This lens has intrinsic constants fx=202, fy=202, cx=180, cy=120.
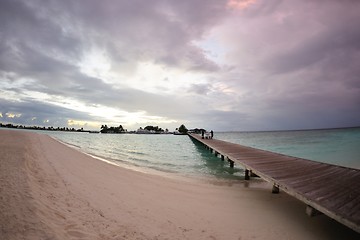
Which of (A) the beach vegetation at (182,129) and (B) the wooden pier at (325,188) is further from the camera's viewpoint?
(A) the beach vegetation at (182,129)

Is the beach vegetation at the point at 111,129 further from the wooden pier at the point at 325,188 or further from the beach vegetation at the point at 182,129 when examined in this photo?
the wooden pier at the point at 325,188

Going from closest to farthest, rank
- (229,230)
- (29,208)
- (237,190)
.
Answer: (29,208)
(229,230)
(237,190)

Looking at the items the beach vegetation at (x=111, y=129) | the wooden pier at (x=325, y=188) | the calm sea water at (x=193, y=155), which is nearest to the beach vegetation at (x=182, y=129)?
the beach vegetation at (x=111, y=129)

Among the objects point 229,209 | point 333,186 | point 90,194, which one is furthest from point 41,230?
point 333,186

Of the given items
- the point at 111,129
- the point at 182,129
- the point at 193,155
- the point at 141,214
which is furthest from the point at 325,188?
the point at 111,129

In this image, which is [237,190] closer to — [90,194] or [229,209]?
[229,209]

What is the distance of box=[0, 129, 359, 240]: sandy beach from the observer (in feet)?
11.5

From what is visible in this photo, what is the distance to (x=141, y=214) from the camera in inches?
183

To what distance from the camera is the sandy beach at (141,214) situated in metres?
3.51

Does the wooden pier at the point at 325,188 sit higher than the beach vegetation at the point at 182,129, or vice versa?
the beach vegetation at the point at 182,129

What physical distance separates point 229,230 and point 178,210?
4.64ft

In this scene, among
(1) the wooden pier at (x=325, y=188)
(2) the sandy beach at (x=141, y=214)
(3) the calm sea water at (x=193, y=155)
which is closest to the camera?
(2) the sandy beach at (x=141, y=214)

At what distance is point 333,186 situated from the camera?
5137 millimetres

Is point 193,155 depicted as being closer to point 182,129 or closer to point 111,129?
point 182,129
